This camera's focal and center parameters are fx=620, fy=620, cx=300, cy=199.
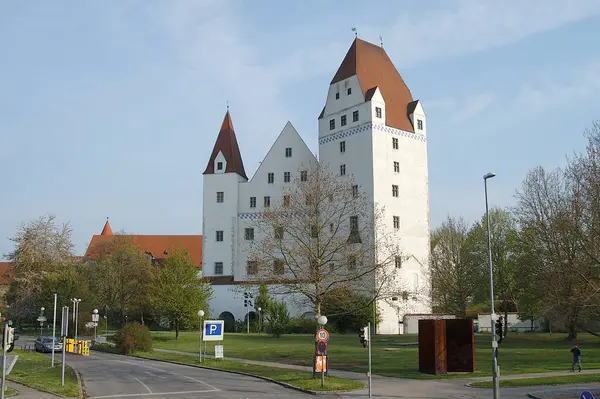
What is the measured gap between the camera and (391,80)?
75.0 m

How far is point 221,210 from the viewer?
78.9 metres

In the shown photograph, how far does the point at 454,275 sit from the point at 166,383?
39.9 meters

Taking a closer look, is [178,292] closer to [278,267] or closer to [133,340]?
[133,340]

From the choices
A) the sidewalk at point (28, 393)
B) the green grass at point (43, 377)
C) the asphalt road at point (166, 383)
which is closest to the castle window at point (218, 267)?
the green grass at point (43, 377)

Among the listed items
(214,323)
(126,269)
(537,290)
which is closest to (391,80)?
(537,290)

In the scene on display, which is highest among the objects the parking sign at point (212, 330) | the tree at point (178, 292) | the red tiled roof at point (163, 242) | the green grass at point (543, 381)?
the red tiled roof at point (163, 242)

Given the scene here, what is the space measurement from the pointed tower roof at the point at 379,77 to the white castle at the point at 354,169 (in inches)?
5.5

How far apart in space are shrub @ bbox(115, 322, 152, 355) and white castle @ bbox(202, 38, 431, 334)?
67.8 feet

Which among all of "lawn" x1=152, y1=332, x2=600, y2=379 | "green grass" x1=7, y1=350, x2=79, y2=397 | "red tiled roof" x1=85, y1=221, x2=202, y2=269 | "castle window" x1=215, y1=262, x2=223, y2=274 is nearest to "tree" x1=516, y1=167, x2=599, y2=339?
"lawn" x1=152, y1=332, x2=600, y2=379

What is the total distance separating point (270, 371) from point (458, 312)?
33456 millimetres

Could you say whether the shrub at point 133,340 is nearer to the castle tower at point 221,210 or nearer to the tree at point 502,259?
the castle tower at point 221,210

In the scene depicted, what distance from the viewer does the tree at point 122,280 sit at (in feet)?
253

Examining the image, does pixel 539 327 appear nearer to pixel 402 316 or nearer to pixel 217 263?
pixel 402 316

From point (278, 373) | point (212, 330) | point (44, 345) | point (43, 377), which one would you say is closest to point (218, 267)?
point (44, 345)
